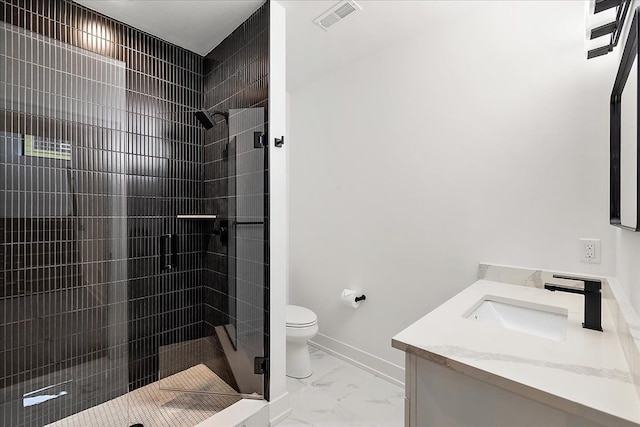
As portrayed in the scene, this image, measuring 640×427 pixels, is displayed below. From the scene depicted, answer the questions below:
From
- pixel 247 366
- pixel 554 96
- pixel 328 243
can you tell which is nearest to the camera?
pixel 554 96

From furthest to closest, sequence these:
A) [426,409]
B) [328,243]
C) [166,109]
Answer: [328,243]
[166,109]
[426,409]

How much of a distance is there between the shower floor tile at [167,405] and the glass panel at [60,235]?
0.01 meters

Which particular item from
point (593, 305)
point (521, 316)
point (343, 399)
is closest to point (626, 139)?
point (593, 305)

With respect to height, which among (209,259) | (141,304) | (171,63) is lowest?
(141,304)

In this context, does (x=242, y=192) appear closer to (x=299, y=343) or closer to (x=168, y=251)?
(x=168, y=251)

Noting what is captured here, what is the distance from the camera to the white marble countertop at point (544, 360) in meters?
0.66

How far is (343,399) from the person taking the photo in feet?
6.48

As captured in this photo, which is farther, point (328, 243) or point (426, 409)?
point (328, 243)

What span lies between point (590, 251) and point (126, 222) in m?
2.69

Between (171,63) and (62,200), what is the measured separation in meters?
1.30

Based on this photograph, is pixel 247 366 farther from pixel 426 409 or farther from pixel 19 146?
pixel 19 146

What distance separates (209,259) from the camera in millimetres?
2420

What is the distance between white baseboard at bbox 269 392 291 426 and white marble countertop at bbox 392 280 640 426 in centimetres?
120

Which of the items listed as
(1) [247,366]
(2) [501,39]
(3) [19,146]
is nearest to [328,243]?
(1) [247,366]
